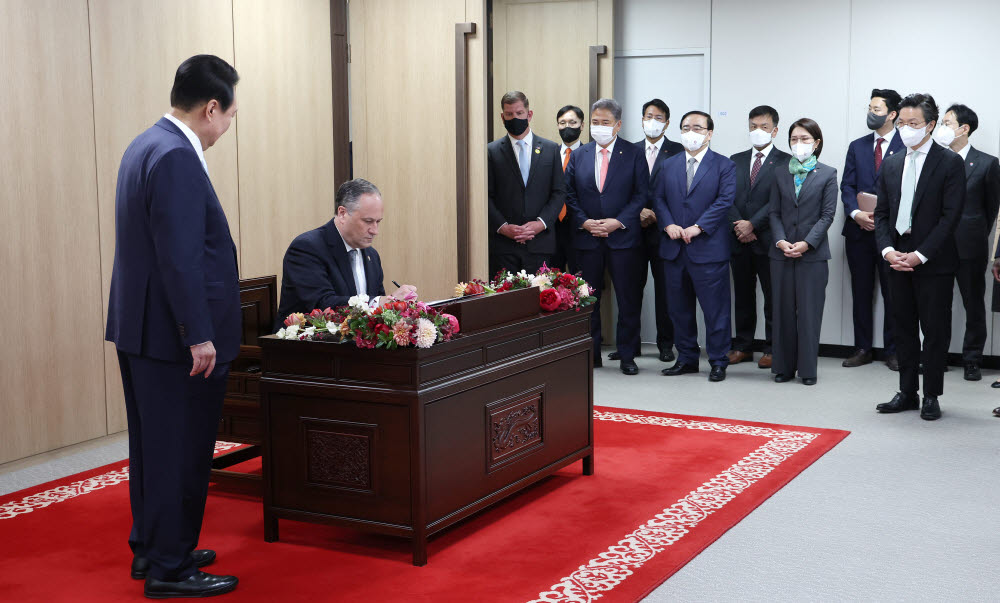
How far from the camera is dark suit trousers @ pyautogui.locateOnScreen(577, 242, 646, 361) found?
786 centimetres

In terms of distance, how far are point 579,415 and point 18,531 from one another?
242 cm

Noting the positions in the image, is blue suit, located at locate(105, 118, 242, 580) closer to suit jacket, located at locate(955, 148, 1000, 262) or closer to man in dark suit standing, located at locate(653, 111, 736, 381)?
man in dark suit standing, located at locate(653, 111, 736, 381)

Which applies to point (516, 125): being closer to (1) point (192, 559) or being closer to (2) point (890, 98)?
Answer: (2) point (890, 98)

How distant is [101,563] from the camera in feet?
12.7

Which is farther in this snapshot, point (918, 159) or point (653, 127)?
point (653, 127)

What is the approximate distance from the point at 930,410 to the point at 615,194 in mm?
2718

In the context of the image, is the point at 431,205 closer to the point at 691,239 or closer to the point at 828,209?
the point at 691,239

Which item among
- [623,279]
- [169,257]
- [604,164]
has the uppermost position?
[604,164]

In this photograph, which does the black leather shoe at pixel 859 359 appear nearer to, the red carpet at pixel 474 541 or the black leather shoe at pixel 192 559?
the red carpet at pixel 474 541

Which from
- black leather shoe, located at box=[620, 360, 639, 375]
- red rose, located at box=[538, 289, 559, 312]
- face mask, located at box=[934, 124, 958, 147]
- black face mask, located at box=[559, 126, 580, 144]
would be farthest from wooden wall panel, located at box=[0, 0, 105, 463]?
face mask, located at box=[934, 124, 958, 147]

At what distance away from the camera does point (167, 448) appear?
11.4ft

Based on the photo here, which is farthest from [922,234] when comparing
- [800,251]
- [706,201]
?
[706,201]

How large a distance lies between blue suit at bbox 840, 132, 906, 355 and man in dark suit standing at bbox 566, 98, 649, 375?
1566 mm

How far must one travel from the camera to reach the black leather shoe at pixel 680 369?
306 inches
